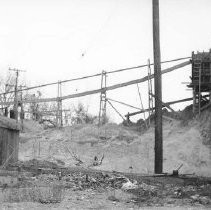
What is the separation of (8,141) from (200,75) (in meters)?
14.4

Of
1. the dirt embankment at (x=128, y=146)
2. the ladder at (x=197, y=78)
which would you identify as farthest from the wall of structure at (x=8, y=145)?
the ladder at (x=197, y=78)

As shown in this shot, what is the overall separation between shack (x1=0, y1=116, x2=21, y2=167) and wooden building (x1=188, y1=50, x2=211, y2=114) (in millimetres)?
13242

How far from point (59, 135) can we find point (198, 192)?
66.6 ft

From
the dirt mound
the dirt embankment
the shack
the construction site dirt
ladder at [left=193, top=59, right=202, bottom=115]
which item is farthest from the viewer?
the dirt mound

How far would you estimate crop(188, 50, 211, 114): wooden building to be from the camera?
2820 cm

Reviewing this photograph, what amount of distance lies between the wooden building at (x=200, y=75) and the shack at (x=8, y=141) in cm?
1324

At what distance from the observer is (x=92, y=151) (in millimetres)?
27250

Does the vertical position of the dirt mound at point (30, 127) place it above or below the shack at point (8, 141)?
above

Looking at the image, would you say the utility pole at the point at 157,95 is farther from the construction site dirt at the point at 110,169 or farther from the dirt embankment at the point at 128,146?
the dirt embankment at the point at 128,146

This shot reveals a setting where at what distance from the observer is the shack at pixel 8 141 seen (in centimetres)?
1791

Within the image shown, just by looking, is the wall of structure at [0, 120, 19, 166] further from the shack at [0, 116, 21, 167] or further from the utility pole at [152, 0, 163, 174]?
the utility pole at [152, 0, 163, 174]

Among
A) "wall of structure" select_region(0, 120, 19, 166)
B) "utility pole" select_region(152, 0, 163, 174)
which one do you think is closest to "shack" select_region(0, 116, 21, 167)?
"wall of structure" select_region(0, 120, 19, 166)

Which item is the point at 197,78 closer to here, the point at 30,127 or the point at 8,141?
the point at 8,141

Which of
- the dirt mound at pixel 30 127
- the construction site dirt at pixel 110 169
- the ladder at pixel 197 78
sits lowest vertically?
the construction site dirt at pixel 110 169
